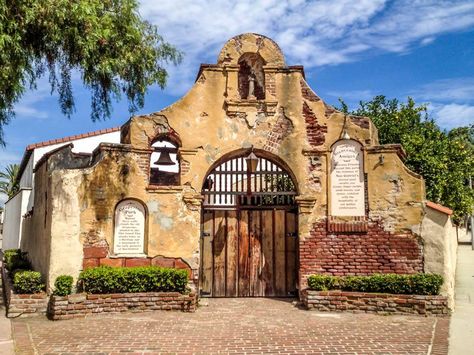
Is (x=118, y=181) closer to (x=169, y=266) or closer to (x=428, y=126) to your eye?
(x=169, y=266)

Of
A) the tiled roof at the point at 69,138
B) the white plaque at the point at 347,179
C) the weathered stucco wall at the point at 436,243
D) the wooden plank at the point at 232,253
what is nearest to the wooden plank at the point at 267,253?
the wooden plank at the point at 232,253

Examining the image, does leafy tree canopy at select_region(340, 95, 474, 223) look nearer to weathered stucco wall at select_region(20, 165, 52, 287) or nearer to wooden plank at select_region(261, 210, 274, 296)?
wooden plank at select_region(261, 210, 274, 296)

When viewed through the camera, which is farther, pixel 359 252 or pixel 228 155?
pixel 228 155

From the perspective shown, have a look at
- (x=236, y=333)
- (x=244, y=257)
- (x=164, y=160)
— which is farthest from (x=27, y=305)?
(x=244, y=257)

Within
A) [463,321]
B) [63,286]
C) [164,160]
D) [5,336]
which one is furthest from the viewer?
[164,160]

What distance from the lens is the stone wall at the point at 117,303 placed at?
941 centimetres

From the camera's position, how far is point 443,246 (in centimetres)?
1048

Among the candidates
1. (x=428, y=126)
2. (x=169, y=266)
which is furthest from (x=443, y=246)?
(x=428, y=126)

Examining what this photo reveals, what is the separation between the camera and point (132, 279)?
33.2 ft

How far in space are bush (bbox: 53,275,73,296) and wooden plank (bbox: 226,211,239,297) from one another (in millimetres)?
3816

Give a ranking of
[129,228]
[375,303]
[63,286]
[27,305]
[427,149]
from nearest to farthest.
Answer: [27,305] → [63,286] → [375,303] → [129,228] → [427,149]

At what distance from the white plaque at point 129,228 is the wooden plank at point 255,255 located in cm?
276

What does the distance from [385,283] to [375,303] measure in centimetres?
50

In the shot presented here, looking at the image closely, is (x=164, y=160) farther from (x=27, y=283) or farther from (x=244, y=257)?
(x=27, y=283)
